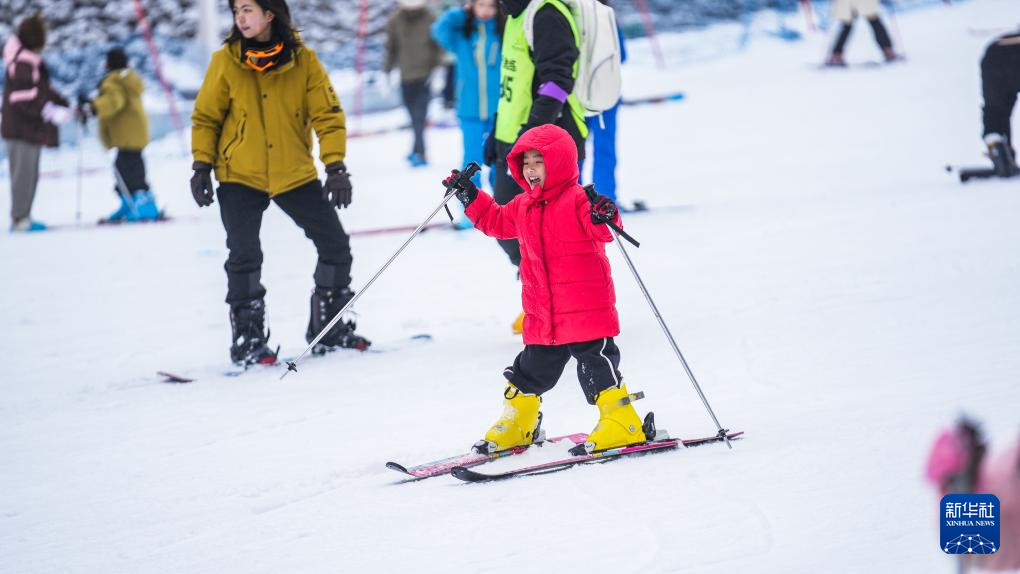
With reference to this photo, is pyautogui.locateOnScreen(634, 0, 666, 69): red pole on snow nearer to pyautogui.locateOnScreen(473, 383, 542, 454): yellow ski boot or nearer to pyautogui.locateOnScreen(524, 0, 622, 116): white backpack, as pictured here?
pyautogui.locateOnScreen(524, 0, 622, 116): white backpack

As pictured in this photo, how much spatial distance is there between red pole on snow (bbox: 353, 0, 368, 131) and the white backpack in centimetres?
1144

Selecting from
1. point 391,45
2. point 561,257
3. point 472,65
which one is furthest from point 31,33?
point 561,257

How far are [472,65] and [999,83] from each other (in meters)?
3.78

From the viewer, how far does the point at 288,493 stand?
3.51 meters

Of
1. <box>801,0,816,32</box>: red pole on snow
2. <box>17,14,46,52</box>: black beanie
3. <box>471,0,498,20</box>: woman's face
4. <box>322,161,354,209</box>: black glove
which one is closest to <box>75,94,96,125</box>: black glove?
<box>17,14,46,52</box>: black beanie

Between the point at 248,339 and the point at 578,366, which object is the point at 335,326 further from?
the point at 578,366

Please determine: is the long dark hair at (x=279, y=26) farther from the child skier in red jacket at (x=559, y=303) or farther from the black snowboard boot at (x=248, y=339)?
the child skier in red jacket at (x=559, y=303)

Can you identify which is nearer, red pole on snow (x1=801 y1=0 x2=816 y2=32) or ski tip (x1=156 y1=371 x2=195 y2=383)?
ski tip (x1=156 y1=371 x2=195 y2=383)

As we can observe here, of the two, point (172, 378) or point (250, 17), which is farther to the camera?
point (172, 378)

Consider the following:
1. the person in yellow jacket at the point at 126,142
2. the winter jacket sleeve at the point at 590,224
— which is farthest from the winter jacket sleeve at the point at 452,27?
the winter jacket sleeve at the point at 590,224

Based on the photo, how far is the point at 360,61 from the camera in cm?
1794

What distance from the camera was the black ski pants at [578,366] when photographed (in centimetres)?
367

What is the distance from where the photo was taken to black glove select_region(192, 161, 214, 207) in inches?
196

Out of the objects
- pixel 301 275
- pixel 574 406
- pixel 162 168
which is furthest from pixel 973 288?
pixel 162 168
